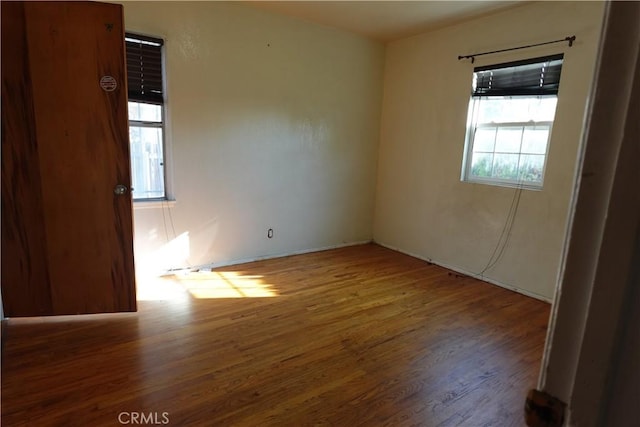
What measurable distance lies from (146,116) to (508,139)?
3465mm

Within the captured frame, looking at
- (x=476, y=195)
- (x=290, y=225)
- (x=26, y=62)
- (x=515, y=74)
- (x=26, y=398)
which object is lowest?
(x=26, y=398)

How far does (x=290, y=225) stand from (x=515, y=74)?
2808 millimetres

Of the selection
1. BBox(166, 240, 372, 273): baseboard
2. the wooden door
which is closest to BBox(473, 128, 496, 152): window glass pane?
BBox(166, 240, 372, 273): baseboard

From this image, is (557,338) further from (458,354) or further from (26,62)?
(26,62)

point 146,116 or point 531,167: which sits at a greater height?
point 146,116

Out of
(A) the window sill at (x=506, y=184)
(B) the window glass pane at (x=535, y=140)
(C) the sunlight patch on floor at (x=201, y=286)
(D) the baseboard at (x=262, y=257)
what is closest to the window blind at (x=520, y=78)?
(B) the window glass pane at (x=535, y=140)

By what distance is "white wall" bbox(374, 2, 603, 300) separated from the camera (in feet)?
9.83

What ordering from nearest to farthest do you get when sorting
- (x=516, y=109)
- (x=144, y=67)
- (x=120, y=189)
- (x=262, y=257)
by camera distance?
(x=120, y=189) < (x=144, y=67) < (x=516, y=109) < (x=262, y=257)

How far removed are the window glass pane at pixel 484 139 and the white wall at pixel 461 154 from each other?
16cm

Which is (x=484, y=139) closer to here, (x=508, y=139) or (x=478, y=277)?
(x=508, y=139)

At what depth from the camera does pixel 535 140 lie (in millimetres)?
3277

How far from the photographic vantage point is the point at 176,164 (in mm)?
3457

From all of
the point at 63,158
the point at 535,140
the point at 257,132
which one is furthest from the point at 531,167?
the point at 63,158

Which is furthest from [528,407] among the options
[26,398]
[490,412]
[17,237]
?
[17,237]
